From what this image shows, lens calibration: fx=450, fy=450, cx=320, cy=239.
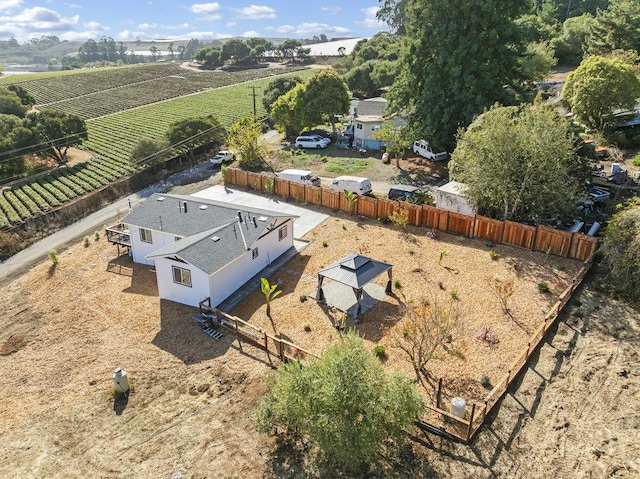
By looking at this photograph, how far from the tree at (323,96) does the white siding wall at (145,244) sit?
2876 centimetres

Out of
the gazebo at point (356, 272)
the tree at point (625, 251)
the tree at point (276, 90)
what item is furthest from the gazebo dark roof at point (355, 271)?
the tree at point (276, 90)

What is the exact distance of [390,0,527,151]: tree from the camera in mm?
34531

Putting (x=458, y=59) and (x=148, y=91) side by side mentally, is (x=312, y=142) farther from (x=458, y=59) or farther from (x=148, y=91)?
(x=148, y=91)

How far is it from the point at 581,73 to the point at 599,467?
34086 mm

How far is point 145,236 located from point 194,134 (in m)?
24.7

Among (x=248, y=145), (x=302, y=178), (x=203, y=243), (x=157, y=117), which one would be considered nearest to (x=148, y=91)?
(x=157, y=117)

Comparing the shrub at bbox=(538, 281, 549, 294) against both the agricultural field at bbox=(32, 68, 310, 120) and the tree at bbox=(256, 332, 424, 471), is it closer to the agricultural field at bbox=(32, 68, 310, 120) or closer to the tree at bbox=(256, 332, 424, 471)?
the tree at bbox=(256, 332, 424, 471)

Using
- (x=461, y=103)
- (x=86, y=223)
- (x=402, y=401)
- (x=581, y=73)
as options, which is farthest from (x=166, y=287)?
(x=581, y=73)

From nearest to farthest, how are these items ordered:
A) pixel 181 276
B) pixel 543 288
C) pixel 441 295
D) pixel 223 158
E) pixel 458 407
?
pixel 458 407 → pixel 543 288 → pixel 441 295 → pixel 181 276 → pixel 223 158

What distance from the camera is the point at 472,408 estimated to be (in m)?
13.6

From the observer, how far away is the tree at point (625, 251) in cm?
1894

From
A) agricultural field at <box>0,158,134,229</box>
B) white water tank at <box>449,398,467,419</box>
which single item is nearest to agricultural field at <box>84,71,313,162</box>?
agricultural field at <box>0,158,134,229</box>

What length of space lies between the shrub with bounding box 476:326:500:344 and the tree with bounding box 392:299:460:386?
3.36 feet

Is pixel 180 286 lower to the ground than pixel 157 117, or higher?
lower
